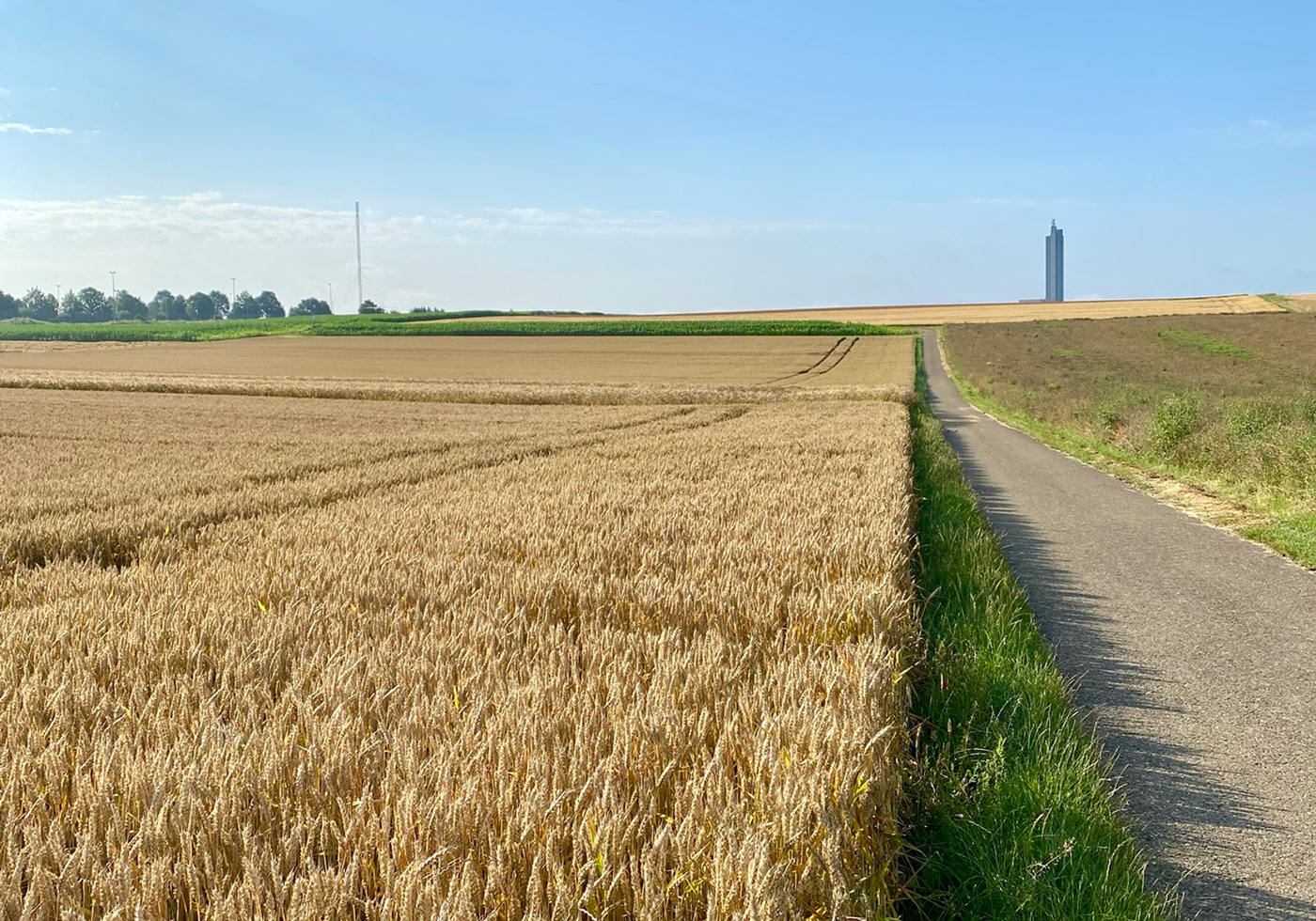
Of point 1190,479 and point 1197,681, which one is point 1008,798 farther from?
point 1190,479

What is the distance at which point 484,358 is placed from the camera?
72.2m

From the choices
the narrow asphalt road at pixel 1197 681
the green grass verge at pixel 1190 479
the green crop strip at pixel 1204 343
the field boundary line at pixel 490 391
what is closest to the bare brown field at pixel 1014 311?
the green crop strip at pixel 1204 343

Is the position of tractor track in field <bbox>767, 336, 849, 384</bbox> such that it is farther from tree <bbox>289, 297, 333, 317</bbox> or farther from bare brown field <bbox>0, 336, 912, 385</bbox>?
tree <bbox>289, 297, 333, 317</bbox>

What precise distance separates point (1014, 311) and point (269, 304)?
519 ft

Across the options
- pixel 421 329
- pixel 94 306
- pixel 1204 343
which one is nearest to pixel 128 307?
pixel 94 306

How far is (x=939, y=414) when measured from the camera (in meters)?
36.6

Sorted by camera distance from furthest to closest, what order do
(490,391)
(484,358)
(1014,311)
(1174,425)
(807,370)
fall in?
(1014,311) → (484,358) → (807,370) → (490,391) → (1174,425)

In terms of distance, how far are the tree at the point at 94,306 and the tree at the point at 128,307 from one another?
1.66 meters

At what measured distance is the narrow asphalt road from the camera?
12.9ft

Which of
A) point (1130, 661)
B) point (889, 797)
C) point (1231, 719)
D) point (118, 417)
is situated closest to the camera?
point (889, 797)

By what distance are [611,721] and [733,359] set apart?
64.1 metres

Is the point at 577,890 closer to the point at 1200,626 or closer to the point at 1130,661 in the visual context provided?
the point at 1130,661

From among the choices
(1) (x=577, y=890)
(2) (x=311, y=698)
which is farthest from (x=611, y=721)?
(2) (x=311, y=698)

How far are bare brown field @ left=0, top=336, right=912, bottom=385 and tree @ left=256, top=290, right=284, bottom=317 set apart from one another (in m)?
97.7
